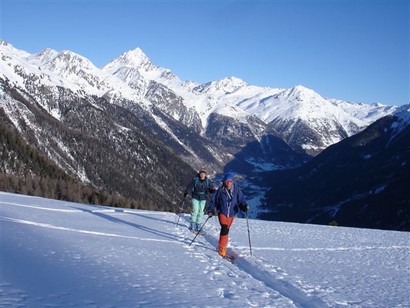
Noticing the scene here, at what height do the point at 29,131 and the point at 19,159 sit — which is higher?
the point at 29,131

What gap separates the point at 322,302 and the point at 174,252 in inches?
230

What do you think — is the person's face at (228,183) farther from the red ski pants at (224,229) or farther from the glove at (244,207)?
the red ski pants at (224,229)

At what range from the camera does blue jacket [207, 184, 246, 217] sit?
1664 centimetres

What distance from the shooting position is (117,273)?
10883mm

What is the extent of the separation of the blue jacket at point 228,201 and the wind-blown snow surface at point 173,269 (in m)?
1.53

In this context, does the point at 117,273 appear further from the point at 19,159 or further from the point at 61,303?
the point at 19,159

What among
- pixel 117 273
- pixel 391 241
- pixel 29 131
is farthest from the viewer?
pixel 29 131

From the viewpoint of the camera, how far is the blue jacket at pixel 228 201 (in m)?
16.6

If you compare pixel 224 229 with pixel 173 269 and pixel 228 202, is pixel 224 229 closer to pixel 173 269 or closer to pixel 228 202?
pixel 228 202

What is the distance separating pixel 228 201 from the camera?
16.8 m

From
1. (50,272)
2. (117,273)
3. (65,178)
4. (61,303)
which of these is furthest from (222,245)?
(65,178)

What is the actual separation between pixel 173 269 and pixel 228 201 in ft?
16.9

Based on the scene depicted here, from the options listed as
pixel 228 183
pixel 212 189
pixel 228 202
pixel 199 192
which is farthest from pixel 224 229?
pixel 199 192

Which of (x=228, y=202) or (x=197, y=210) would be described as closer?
(x=228, y=202)
